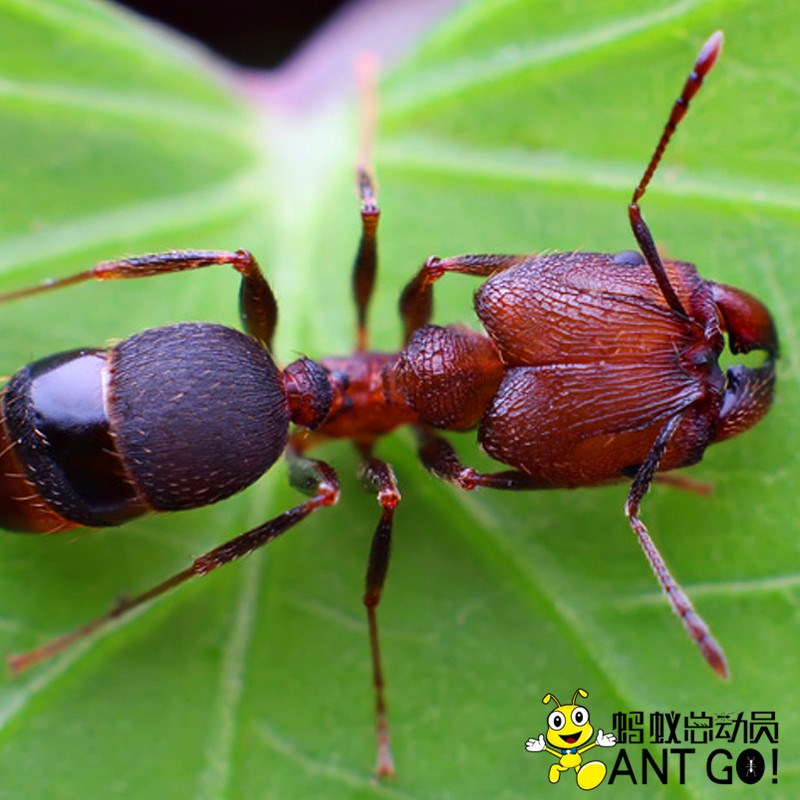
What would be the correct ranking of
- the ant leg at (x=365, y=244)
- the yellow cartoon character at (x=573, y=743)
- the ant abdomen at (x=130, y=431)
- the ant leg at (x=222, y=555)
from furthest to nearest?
the ant leg at (x=365, y=244)
the yellow cartoon character at (x=573, y=743)
the ant leg at (x=222, y=555)
the ant abdomen at (x=130, y=431)

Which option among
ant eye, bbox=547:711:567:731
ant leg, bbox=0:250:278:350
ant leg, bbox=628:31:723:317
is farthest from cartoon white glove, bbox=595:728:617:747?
ant leg, bbox=0:250:278:350

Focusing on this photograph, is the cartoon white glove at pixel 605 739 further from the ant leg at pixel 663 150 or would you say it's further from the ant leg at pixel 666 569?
the ant leg at pixel 663 150

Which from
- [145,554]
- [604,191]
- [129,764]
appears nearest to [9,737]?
[129,764]

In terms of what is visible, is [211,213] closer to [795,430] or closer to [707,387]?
[707,387]

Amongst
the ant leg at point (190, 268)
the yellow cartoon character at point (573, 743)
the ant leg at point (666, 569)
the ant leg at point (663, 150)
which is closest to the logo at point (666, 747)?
the yellow cartoon character at point (573, 743)

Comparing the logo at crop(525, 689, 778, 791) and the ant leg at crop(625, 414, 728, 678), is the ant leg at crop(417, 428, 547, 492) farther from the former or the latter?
the logo at crop(525, 689, 778, 791)
